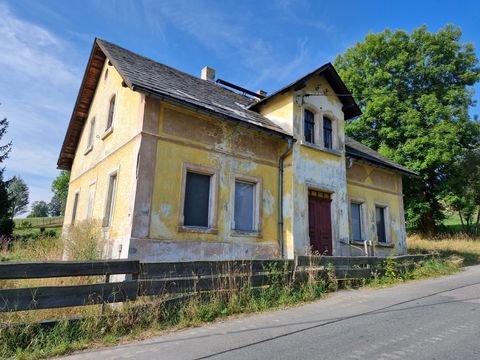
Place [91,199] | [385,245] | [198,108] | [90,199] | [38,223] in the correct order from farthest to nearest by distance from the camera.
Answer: [38,223], [385,245], [90,199], [91,199], [198,108]

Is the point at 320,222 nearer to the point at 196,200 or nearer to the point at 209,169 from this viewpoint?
the point at 209,169

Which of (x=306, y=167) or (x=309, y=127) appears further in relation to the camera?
(x=309, y=127)

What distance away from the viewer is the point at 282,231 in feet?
35.3

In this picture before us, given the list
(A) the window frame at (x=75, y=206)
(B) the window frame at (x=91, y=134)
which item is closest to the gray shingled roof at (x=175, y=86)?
(B) the window frame at (x=91, y=134)

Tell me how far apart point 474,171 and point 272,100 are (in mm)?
17901

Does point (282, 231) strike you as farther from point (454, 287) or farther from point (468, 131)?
point (468, 131)

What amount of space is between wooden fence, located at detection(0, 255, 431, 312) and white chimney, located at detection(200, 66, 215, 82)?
10.8 metres

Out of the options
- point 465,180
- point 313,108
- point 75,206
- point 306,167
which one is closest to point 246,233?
point 306,167

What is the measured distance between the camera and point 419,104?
24.1m

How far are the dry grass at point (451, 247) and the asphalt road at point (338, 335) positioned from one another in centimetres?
1155

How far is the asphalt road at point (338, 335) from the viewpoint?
4.18 metres

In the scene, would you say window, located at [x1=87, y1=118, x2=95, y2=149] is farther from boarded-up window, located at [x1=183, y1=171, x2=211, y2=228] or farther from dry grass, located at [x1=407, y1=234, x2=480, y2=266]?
dry grass, located at [x1=407, y1=234, x2=480, y2=266]

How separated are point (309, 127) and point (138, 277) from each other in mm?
8798

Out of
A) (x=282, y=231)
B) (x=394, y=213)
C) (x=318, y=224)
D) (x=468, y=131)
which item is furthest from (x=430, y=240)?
(x=282, y=231)
